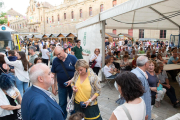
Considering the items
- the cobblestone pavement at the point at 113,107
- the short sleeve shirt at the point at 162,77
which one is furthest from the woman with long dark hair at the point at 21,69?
the short sleeve shirt at the point at 162,77

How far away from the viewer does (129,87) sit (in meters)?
1.61

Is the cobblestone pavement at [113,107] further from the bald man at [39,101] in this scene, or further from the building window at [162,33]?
the building window at [162,33]

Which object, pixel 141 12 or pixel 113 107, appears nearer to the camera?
pixel 113 107

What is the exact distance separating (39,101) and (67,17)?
43256mm

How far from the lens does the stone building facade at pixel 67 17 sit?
31.9 metres

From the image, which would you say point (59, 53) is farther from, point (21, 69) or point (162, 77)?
point (162, 77)

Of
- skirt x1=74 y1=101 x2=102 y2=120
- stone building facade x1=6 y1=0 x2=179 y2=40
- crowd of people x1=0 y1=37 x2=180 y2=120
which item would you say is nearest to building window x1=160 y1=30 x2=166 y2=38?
stone building facade x1=6 y1=0 x2=179 y2=40

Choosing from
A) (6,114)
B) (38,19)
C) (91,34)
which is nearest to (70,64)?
(6,114)

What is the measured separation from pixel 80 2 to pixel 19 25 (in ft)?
133

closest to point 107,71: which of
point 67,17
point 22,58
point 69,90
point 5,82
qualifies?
point 69,90

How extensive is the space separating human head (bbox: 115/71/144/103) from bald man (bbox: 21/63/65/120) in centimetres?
74

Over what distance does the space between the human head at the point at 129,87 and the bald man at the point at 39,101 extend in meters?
0.74

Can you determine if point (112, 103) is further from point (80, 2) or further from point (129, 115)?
point (80, 2)

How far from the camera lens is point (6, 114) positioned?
2387 millimetres
